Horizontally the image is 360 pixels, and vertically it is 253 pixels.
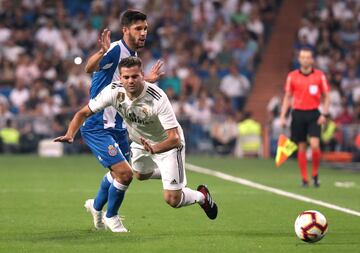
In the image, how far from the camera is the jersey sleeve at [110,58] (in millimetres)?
10148

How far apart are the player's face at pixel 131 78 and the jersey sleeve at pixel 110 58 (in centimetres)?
73

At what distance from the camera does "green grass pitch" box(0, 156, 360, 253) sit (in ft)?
30.1

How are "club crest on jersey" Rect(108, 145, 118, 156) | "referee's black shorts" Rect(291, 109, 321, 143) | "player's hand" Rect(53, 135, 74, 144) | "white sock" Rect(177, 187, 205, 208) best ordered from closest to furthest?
"player's hand" Rect(53, 135, 74, 144)
"white sock" Rect(177, 187, 205, 208)
"club crest on jersey" Rect(108, 145, 118, 156)
"referee's black shorts" Rect(291, 109, 321, 143)

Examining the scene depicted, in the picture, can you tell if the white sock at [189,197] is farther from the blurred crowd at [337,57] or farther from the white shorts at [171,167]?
the blurred crowd at [337,57]

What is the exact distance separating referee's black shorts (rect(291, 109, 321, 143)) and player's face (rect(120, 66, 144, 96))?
7.30 metres

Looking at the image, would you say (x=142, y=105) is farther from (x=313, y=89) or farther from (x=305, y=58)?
(x=313, y=89)

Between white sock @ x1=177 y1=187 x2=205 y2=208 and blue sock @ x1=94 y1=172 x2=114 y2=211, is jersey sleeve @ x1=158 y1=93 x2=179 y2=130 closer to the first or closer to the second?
white sock @ x1=177 y1=187 x2=205 y2=208

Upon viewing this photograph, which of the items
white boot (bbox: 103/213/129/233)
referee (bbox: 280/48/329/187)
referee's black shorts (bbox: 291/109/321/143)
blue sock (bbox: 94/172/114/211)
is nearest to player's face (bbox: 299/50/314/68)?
referee (bbox: 280/48/329/187)

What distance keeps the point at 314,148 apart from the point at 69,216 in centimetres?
584

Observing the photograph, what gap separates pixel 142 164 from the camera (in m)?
10.3

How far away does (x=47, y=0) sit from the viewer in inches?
1107

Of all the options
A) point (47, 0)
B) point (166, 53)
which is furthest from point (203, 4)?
point (47, 0)

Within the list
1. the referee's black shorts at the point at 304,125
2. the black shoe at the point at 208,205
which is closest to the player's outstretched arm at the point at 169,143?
the black shoe at the point at 208,205

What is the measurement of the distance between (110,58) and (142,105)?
830 mm
